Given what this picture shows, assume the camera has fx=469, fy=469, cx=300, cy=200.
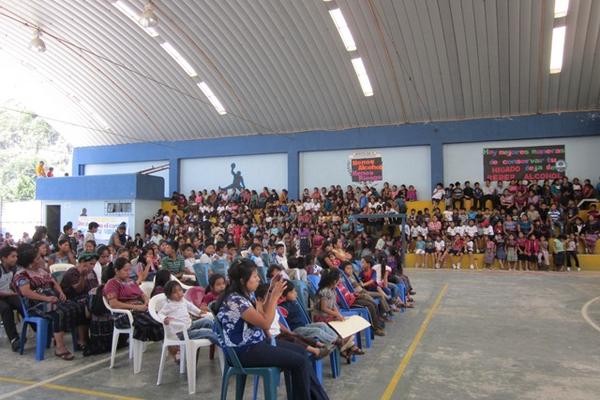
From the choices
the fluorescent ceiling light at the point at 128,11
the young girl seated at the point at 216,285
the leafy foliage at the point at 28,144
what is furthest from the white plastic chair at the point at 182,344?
the leafy foliage at the point at 28,144

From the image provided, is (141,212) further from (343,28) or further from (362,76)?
(343,28)

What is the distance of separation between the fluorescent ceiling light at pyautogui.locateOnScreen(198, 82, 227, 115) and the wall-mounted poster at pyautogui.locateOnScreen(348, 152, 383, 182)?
19.7ft

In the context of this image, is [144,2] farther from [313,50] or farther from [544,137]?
[544,137]

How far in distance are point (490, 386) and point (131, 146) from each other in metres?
23.1

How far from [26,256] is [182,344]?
2392mm

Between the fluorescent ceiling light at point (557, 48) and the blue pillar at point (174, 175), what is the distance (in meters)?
16.8

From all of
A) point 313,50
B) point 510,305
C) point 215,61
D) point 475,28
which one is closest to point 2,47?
point 215,61

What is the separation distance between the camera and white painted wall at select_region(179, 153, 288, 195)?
71.4 feet

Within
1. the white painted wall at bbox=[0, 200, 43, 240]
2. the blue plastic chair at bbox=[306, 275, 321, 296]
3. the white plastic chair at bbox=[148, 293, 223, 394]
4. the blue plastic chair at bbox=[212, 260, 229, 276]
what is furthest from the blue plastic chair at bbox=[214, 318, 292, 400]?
the white painted wall at bbox=[0, 200, 43, 240]

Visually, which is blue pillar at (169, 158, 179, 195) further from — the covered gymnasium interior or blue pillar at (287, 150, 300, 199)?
blue pillar at (287, 150, 300, 199)

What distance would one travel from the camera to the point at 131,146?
2442 centimetres

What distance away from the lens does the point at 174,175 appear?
23.4 meters

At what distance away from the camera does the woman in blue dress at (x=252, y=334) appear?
3.39 metres

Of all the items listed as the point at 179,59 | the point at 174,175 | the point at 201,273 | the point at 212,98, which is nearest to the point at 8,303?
the point at 201,273
